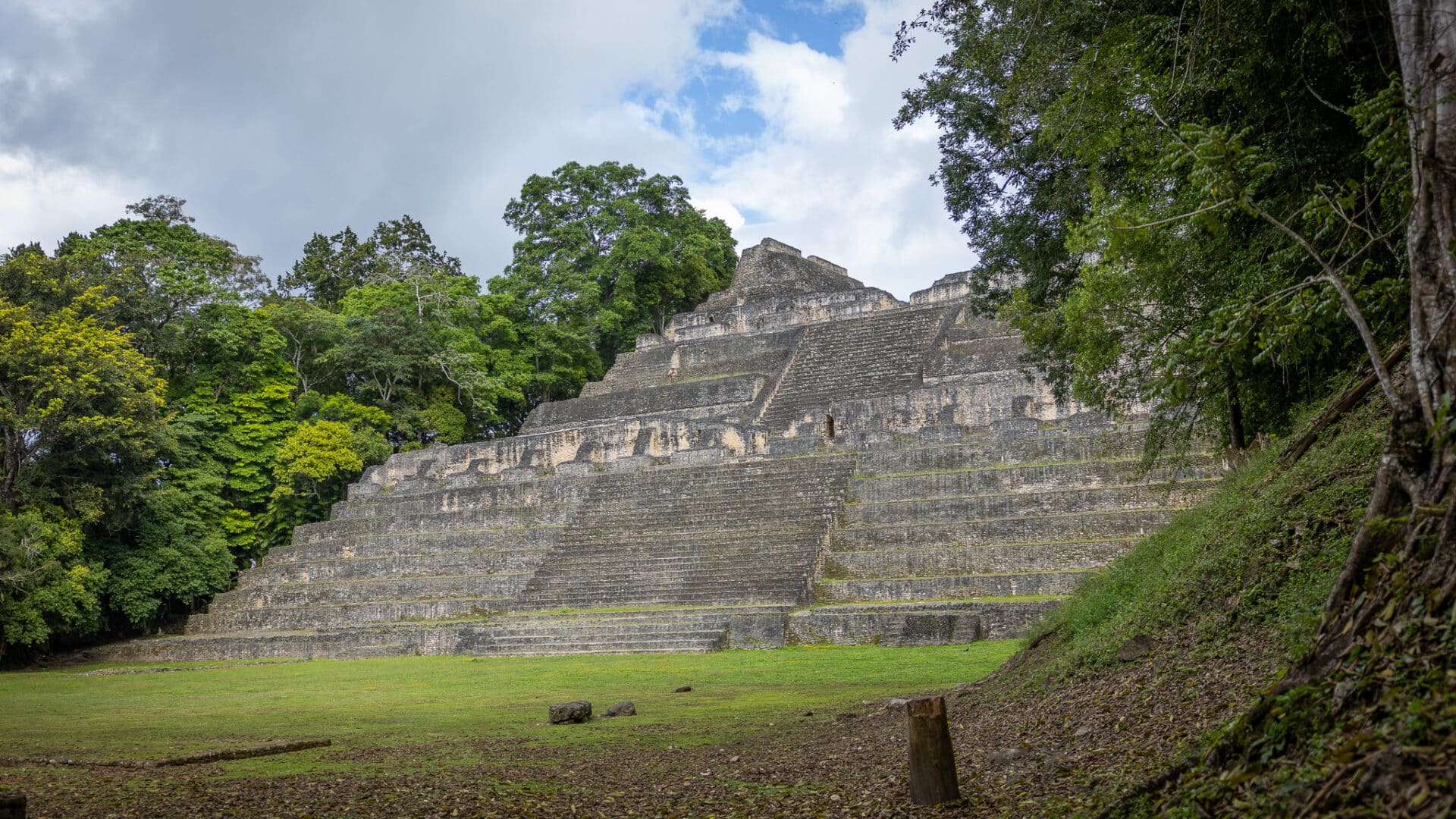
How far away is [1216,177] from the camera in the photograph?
204 inches

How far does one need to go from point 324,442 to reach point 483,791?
79.1ft

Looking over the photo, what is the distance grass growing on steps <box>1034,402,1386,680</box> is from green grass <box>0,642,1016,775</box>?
2008mm

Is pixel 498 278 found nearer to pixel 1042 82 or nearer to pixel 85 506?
pixel 85 506

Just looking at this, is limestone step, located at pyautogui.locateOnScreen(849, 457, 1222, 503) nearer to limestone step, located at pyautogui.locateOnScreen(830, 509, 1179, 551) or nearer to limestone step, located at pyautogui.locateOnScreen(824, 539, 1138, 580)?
limestone step, located at pyautogui.locateOnScreen(830, 509, 1179, 551)

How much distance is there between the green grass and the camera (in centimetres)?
794

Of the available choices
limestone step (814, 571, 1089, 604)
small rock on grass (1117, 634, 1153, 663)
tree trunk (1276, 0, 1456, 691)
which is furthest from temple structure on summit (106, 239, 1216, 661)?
tree trunk (1276, 0, 1456, 691)

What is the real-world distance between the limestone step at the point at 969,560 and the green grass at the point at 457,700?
291 centimetres

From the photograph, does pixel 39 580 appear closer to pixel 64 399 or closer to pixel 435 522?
pixel 64 399

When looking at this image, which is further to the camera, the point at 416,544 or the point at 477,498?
the point at 477,498

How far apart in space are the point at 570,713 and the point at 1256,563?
521cm

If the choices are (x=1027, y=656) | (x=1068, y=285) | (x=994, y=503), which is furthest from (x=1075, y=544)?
(x=1027, y=656)

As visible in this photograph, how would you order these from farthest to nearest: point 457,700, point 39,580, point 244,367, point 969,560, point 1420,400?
point 244,367
point 39,580
point 969,560
point 457,700
point 1420,400

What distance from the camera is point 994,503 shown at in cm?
1778

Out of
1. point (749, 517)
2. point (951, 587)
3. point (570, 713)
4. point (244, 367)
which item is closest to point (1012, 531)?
point (951, 587)
